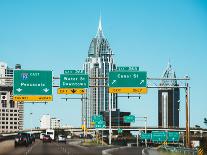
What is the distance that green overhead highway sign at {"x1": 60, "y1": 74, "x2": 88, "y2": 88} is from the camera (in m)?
59.7

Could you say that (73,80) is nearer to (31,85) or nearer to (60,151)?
(31,85)

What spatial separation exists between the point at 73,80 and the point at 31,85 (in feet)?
15.7

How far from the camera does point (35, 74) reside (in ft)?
191

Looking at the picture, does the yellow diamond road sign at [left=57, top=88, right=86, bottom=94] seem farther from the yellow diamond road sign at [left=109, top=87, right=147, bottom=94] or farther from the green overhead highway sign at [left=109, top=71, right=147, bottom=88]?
the yellow diamond road sign at [left=109, top=87, right=147, bottom=94]

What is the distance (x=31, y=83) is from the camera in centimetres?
5800

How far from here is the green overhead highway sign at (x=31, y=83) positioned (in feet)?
190

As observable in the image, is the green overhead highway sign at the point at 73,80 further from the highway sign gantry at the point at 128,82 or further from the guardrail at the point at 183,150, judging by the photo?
the guardrail at the point at 183,150

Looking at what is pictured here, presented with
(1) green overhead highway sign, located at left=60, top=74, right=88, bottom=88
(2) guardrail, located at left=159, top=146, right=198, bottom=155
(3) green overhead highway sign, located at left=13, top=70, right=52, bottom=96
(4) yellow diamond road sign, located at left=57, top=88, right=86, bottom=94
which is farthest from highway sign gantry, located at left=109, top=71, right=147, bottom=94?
(2) guardrail, located at left=159, top=146, right=198, bottom=155

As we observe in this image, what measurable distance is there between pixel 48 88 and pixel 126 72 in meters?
8.53

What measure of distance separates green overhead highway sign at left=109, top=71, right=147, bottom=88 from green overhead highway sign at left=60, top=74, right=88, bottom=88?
3.51 m

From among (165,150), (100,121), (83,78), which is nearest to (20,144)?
(83,78)

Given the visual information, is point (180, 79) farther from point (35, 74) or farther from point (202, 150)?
point (202, 150)

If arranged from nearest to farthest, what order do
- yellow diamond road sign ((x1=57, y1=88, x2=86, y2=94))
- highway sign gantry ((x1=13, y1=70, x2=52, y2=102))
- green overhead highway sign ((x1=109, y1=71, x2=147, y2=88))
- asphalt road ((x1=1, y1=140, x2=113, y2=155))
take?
asphalt road ((x1=1, y1=140, x2=113, y2=155)) → green overhead highway sign ((x1=109, y1=71, x2=147, y2=88)) → highway sign gantry ((x1=13, y1=70, x2=52, y2=102)) → yellow diamond road sign ((x1=57, y1=88, x2=86, y2=94))

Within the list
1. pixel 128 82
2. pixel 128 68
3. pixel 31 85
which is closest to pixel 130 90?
pixel 128 82
